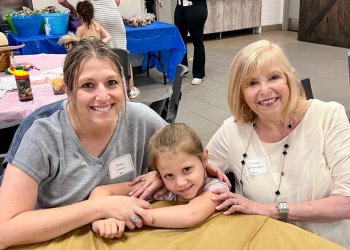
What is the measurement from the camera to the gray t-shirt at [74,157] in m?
1.23

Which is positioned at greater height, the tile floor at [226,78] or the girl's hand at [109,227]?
the girl's hand at [109,227]

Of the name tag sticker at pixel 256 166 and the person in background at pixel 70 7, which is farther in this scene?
the person in background at pixel 70 7

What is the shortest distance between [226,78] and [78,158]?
4.56 meters

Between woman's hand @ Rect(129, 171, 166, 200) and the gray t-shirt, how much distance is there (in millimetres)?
60

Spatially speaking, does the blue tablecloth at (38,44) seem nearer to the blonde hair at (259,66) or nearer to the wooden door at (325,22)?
the blonde hair at (259,66)

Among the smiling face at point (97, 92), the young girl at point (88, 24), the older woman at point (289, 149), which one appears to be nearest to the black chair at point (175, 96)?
the older woman at point (289, 149)

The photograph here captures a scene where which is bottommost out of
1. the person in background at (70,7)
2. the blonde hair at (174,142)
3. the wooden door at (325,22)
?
the wooden door at (325,22)

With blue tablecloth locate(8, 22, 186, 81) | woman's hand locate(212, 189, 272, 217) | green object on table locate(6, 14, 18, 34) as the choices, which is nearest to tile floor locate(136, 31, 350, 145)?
blue tablecloth locate(8, 22, 186, 81)

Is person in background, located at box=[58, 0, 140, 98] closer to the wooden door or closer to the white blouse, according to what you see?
the white blouse

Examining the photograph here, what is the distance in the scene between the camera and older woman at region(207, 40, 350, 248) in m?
1.38

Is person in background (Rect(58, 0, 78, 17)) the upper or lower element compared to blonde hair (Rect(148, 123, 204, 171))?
upper

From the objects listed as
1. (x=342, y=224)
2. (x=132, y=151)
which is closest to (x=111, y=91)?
(x=132, y=151)

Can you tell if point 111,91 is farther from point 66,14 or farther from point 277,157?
point 66,14

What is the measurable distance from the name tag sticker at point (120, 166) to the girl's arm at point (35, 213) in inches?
6.6
